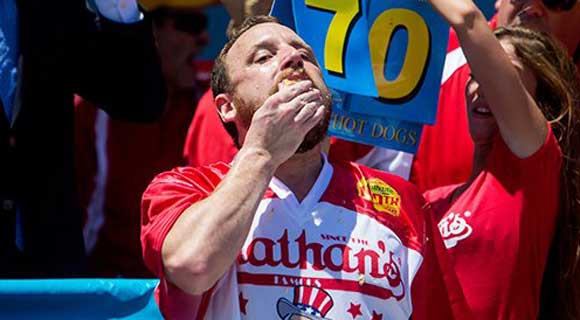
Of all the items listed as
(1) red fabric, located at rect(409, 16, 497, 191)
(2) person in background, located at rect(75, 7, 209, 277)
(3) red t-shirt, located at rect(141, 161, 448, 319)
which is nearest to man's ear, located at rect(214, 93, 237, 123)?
(3) red t-shirt, located at rect(141, 161, 448, 319)

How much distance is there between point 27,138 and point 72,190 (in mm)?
200

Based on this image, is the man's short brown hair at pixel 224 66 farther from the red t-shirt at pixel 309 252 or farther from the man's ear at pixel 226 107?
the red t-shirt at pixel 309 252

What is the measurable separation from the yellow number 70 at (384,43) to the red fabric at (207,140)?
97 cm

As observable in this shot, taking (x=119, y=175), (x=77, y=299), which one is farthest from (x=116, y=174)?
(x=77, y=299)

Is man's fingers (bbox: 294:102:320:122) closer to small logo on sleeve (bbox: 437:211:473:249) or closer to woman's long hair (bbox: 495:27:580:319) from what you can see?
small logo on sleeve (bbox: 437:211:473:249)

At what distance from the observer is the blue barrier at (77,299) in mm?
3262

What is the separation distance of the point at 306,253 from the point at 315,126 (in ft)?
0.93

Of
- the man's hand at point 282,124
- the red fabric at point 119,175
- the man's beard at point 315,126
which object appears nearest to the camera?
the man's hand at point 282,124

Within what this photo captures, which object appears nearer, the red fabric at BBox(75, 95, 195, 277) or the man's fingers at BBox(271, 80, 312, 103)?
the man's fingers at BBox(271, 80, 312, 103)

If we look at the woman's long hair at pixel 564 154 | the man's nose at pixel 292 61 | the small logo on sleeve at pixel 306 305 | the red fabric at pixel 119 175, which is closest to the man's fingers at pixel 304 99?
the man's nose at pixel 292 61

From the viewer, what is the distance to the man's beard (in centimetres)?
296

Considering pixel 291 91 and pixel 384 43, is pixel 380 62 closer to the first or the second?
pixel 384 43

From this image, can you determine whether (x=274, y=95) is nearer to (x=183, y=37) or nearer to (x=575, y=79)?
(x=575, y=79)

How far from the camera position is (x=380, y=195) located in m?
3.08
